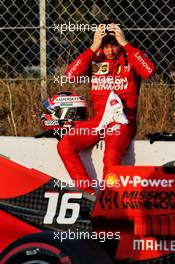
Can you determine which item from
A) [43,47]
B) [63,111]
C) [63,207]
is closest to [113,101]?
[63,111]

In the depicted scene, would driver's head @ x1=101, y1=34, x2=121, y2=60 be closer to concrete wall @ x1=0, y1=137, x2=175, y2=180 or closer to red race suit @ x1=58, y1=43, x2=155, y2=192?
red race suit @ x1=58, y1=43, x2=155, y2=192

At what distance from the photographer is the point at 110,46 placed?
5.51 m

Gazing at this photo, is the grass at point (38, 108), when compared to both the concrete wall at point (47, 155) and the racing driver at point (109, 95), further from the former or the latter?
the concrete wall at point (47, 155)

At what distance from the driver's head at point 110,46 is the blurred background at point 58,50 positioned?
156 centimetres

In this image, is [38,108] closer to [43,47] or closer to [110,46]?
[43,47]

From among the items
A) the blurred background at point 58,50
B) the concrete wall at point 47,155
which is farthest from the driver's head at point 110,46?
the blurred background at point 58,50

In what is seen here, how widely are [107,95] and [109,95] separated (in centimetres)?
4

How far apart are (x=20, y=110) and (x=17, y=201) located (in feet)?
11.5

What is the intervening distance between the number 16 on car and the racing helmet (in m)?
1.07

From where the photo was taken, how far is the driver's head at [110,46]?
549 cm

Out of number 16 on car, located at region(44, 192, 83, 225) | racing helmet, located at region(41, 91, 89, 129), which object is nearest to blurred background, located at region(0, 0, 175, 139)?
racing helmet, located at region(41, 91, 89, 129)

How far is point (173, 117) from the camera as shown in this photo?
7453 mm

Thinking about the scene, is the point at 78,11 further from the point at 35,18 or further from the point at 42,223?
the point at 42,223

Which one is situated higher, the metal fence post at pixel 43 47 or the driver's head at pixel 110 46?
the driver's head at pixel 110 46
